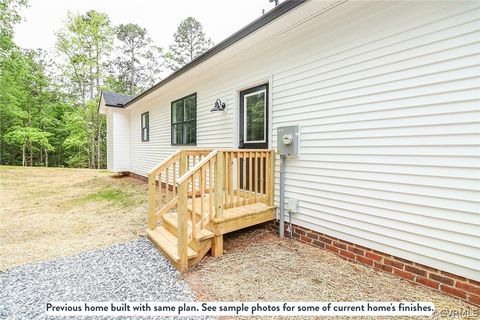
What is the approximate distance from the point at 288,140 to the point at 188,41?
22.0m

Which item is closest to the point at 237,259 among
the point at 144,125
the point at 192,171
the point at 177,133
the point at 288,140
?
the point at 192,171

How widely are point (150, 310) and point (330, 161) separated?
8.71 feet

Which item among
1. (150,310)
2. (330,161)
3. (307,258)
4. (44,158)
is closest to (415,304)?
(307,258)

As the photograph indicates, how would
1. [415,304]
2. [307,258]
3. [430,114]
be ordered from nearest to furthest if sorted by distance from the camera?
[415,304] < [430,114] < [307,258]

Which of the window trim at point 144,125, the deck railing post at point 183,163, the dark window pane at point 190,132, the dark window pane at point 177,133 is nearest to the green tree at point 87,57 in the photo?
the window trim at point 144,125

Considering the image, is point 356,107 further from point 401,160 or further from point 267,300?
point 267,300

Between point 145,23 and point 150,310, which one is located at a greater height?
point 145,23

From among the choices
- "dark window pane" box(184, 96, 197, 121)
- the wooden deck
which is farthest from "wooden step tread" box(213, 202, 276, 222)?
"dark window pane" box(184, 96, 197, 121)

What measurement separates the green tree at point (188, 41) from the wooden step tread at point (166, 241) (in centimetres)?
2091

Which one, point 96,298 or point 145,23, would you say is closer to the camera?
point 96,298

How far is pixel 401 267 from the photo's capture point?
2.60m

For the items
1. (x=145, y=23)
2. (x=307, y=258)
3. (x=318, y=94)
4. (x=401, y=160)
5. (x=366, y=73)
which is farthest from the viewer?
(x=145, y=23)

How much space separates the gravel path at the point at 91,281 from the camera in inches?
93.4

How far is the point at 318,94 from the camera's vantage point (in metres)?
3.38
